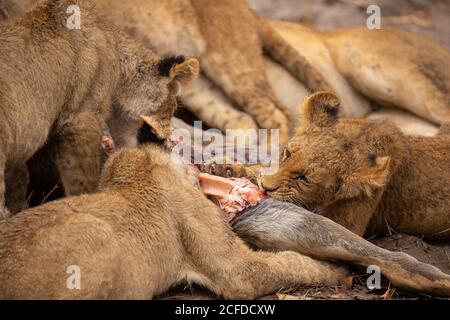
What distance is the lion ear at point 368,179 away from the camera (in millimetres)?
4809

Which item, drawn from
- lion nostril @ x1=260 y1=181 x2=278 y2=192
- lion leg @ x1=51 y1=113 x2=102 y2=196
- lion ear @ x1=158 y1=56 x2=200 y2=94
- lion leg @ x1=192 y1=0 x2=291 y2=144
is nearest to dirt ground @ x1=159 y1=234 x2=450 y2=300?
lion nostril @ x1=260 y1=181 x2=278 y2=192

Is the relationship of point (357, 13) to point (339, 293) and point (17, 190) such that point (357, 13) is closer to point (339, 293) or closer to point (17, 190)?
point (17, 190)

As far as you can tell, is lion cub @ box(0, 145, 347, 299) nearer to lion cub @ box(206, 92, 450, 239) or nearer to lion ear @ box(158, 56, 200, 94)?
lion cub @ box(206, 92, 450, 239)

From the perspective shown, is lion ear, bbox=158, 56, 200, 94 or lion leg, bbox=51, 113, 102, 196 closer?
lion leg, bbox=51, 113, 102, 196

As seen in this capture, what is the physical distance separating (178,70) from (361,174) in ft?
4.79

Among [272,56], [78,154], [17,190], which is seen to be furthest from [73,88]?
[272,56]

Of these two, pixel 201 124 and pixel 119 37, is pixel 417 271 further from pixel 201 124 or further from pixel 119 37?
pixel 201 124

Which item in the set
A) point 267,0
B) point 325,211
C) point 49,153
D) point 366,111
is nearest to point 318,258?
point 325,211

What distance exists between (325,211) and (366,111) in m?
3.36

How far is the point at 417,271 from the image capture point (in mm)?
4453

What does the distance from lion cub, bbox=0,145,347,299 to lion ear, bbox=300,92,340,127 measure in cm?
91

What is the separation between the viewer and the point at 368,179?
482 centimetres

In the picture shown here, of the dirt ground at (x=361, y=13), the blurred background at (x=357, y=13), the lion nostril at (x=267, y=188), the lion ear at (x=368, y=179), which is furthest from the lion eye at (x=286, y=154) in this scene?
the blurred background at (x=357, y=13)

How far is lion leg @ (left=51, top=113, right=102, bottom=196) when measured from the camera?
16.7 ft
